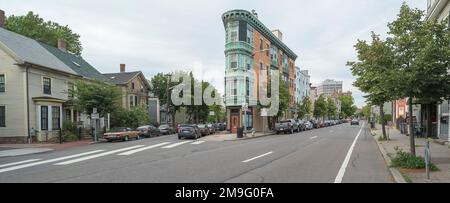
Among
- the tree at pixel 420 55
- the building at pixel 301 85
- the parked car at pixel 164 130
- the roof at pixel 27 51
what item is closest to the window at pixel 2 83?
the roof at pixel 27 51

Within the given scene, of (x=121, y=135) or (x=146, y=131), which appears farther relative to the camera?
(x=146, y=131)

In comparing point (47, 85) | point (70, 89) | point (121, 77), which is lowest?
point (70, 89)

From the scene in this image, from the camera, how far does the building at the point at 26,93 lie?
29672mm

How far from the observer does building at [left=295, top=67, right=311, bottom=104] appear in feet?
250

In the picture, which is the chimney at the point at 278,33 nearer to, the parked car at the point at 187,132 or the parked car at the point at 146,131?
the parked car at the point at 146,131

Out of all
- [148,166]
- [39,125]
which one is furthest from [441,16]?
[39,125]

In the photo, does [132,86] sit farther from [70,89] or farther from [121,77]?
[70,89]

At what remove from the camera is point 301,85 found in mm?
81250

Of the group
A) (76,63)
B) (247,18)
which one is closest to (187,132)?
(247,18)

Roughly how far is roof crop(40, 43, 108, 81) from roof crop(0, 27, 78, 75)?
2.73 metres

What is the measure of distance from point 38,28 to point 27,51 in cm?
1864

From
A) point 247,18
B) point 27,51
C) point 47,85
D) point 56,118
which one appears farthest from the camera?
point 247,18

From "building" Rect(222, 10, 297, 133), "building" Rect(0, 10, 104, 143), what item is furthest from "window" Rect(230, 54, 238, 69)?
"building" Rect(0, 10, 104, 143)
